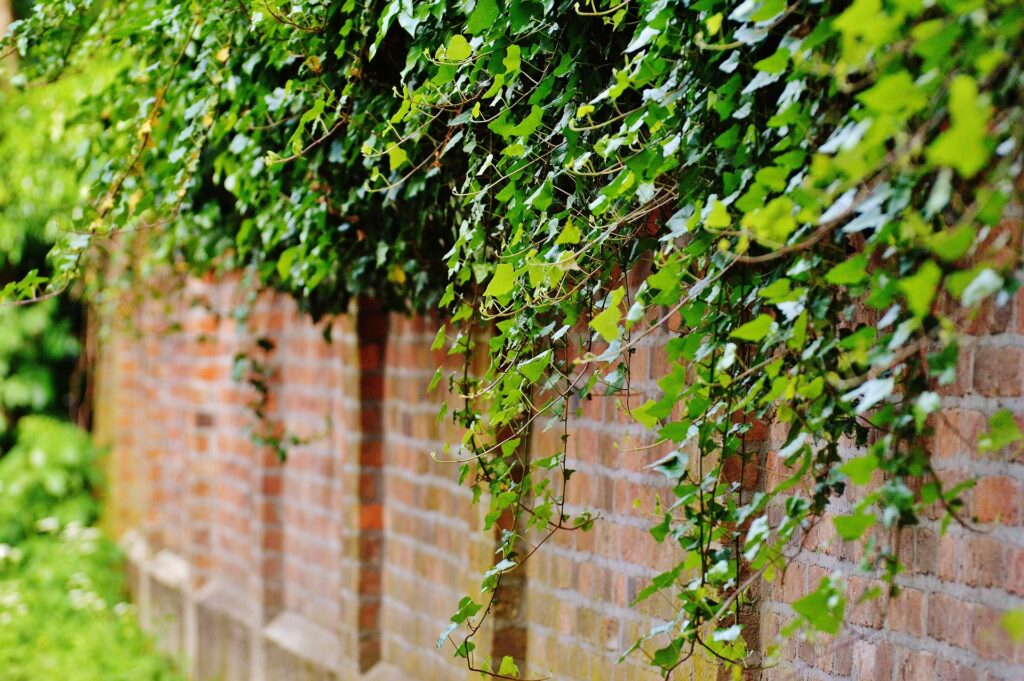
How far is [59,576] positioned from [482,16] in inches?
267

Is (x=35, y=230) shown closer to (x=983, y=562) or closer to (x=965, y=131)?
(x=983, y=562)

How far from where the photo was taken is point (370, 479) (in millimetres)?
4680

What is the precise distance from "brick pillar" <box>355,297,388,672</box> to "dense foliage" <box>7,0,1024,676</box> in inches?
35.0

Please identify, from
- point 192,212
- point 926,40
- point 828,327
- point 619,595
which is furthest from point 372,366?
point 926,40

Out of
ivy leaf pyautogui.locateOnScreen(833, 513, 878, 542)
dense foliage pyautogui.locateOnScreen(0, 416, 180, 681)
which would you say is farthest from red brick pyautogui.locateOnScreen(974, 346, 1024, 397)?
dense foliage pyautogui.locateOnScreen(0, 416, 180, 681)

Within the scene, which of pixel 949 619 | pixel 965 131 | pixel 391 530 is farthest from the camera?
pixel 391 530

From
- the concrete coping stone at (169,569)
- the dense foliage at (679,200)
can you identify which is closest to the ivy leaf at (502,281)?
the dense foliage at (679,200)

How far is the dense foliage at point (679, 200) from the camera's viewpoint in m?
1.53

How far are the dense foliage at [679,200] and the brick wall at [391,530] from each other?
0.32ft

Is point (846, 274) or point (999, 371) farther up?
point (846, 274)

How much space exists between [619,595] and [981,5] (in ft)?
6.34

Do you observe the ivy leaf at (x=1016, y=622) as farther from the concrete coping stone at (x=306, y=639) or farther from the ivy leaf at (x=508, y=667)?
the concrete coping stone at (x=306, y=639)

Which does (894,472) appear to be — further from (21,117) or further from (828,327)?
(21,117)

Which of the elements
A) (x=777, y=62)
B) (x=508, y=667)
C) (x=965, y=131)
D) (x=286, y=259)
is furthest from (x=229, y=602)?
(x=965, y=131)
